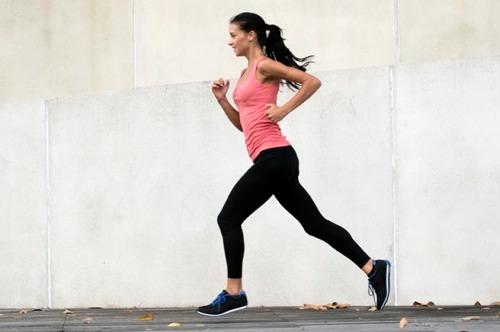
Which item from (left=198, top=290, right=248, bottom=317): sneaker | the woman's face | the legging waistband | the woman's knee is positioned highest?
the woman's face

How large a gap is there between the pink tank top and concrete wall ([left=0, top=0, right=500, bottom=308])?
204 cm

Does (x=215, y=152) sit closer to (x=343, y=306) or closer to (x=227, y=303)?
(x=343, y=306)

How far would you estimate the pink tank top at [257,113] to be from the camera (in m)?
6.25

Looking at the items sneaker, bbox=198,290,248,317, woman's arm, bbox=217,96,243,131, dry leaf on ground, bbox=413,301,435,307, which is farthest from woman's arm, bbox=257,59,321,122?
dry leaf on ground, bbox=413,301,435,307

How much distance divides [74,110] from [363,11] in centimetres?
239

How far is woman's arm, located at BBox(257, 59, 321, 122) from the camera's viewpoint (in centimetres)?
618

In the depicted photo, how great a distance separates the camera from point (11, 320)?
732 centimetres

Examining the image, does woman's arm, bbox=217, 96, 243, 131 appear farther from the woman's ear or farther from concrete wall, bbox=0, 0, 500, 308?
concrete wall, bbox=0, 0, 500, 308

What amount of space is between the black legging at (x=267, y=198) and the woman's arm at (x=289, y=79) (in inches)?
8.8

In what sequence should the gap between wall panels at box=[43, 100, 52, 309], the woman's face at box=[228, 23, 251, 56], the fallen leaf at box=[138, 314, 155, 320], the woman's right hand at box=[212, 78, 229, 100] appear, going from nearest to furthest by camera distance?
the woman's face at box=[228, 23, 251, 56] → the woman's right hand at box=[212, 78, 229, 100] → the fallen leaf at box=[138, 314, 155, 320] → the gap between wall panels at box=[43, 100, 52, 309]

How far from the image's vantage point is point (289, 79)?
6.24 meters

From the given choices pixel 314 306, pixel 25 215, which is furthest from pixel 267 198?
pixel 25 215

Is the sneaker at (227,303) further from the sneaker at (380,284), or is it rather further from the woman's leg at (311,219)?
the sneaker at (380,284)

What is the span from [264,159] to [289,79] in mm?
462
